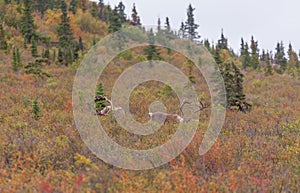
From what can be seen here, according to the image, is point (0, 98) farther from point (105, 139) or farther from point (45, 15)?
point (45, 15)

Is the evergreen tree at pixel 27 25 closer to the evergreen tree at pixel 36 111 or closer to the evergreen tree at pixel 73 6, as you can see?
the evergreen tree at pixel 73 6

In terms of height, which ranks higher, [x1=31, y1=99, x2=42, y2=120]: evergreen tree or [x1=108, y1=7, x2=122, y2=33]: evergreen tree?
[x1=108, y1=7, x2=122, y2=33]: evergreen tree

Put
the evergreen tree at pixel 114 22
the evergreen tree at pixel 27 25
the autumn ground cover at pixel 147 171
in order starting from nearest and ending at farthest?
the autumn ground cover at pixel 147 171, the evergreen tree at pixel 27 25, the evergreen tree at pixel 114 22

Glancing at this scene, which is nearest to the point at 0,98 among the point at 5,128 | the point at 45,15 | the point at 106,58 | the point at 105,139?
the point at 5,128

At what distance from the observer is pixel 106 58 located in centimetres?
2727

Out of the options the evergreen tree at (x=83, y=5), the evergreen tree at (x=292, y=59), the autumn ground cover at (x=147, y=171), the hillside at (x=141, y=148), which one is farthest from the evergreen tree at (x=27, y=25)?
the evergreen tree at (x=292, y=59)

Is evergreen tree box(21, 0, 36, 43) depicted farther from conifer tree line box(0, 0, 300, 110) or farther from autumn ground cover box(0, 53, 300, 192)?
autumn ground cover box(0, 53, 300, 192)

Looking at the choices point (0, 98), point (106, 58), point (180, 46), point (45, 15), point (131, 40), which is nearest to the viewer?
point (0, 98)

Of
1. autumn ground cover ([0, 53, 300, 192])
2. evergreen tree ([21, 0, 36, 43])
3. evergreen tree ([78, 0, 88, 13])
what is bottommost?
autumn ground cover ([0, 53, 300, 192])

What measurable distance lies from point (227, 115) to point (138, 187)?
8.35 m

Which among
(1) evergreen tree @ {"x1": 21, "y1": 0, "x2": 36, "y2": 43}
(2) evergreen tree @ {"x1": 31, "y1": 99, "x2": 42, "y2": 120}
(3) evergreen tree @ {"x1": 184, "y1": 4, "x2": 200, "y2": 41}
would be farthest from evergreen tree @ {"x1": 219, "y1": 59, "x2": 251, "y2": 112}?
(3) evergreen tree @ {"x1": 184, "y1": 4, "x2": 200, "y2": 41}

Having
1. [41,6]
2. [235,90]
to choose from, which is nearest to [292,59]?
[41,6]

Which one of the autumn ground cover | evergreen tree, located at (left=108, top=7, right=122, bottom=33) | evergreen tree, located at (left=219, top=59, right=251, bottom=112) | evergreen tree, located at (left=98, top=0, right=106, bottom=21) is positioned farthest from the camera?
evergreen tree, located at (left=98, top=0, right=106, bottom=21)

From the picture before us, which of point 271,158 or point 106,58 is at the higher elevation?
point 106,58
